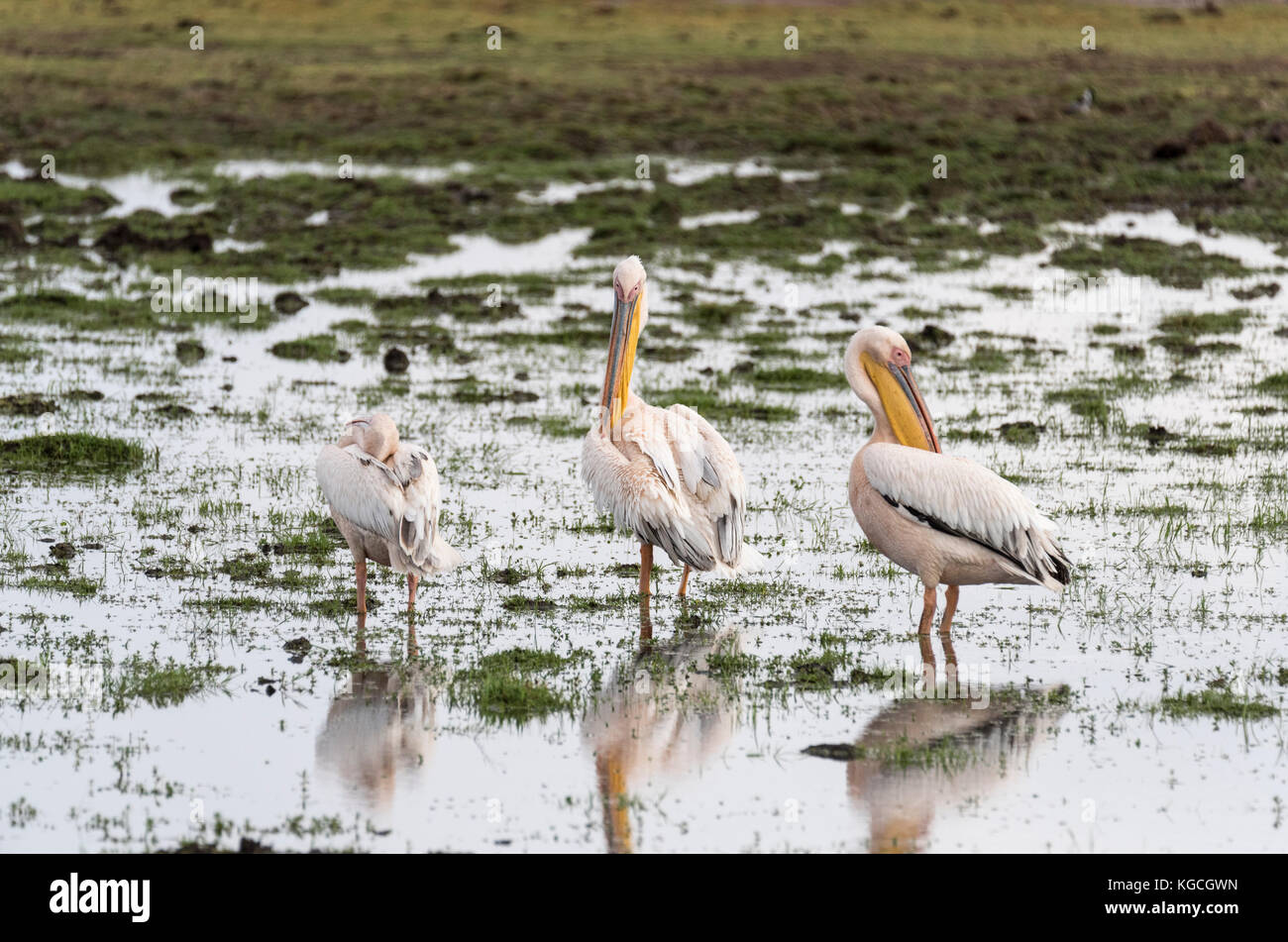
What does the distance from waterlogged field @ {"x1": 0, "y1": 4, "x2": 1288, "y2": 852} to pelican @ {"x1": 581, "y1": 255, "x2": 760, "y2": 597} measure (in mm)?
407

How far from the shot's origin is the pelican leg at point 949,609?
9539 millimetres

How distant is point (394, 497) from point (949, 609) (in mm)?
3050

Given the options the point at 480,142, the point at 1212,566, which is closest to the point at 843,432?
the point at 1212,566

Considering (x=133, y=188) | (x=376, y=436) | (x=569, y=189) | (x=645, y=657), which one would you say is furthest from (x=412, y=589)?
(x=133, y=188)

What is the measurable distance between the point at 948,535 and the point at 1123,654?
1079 millimetres

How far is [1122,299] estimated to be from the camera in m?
21.9

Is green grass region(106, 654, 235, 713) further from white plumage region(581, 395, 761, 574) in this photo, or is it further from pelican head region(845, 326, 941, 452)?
pelican head region(845, 326, 941, 452)

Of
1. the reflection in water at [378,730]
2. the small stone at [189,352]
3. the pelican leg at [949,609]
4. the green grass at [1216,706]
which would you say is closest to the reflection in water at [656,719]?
the reflection in water at [378,730]

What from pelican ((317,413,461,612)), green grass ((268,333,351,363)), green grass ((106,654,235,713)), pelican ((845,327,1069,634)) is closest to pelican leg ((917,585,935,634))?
pelican ((845,327,1069,634))

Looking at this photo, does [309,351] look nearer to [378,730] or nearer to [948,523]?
[948,523]

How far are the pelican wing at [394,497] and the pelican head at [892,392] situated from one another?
250 cm

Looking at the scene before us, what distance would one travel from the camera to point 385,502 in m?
9.55

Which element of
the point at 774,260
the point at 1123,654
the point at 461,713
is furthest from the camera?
the point at 774,260
